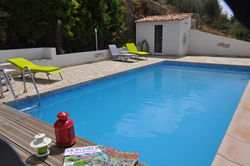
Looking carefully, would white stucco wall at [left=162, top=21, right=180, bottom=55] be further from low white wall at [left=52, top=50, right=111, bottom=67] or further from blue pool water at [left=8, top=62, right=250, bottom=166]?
blue pool water at [left=8, top=62, right=250, bottom=166]

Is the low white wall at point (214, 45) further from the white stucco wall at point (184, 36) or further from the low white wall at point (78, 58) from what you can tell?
the low white wall at point (78, 58)

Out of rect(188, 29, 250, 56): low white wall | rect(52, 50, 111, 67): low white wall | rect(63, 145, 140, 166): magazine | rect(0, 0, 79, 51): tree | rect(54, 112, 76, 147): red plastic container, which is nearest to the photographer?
rect(63, 145, 140, 166): magazine

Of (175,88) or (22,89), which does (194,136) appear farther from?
(22,89)

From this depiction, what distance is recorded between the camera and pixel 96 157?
175cm

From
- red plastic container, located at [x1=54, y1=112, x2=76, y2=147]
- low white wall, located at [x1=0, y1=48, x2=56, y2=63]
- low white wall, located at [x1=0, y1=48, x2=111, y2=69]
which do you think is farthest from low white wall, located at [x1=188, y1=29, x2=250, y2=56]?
red plastic container, located at [x1=54, y1=112, x2=76, y2=147]

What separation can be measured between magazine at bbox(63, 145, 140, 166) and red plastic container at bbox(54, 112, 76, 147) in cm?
13

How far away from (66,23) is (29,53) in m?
2.56

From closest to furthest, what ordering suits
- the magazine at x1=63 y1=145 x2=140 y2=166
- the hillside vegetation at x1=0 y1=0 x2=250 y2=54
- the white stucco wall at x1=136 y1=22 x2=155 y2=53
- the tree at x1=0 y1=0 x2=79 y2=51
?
the magazine at x1=63 y1=145 x2=140 y2=166 < the tree at x1=0 y1=0 x2=79 y2=51 < the hillside vegetation at x1=0 y1=0 x2=250 y2=54 < the white stucco wall at x1=136 y1=22 x2=155 y2=53

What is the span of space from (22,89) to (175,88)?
491cm

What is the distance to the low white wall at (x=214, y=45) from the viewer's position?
11.9m

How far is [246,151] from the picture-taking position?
103 inches

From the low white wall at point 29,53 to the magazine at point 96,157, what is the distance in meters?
7.19

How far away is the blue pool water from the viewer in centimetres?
343

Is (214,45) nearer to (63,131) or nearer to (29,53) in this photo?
(29,53)
